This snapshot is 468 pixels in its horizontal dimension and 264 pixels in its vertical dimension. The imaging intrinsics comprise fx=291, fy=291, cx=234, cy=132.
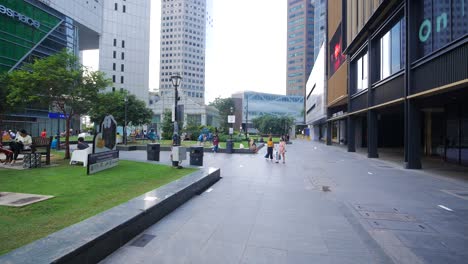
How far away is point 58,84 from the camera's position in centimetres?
1280

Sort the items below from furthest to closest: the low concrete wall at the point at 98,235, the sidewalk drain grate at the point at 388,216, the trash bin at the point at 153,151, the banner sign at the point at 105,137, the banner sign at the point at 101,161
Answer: the trash bin at the point at 153,151, the banner sign at the point at 105,137, the banner sign at the point at 101,161, the sidewalk drain grate at the point at 388,216, the low concrete wall at the point at 98,235

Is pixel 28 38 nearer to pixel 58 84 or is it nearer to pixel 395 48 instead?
pixel 58 84

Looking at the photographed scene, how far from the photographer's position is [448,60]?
450 inches

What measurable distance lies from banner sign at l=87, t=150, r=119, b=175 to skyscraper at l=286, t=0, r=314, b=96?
134m

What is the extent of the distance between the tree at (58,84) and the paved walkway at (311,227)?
8470 mm

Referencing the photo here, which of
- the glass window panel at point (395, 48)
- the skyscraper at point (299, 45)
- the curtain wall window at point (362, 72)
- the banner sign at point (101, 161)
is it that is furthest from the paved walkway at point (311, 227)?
the skyscraper at point (299, 45)

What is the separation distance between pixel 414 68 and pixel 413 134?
129 inches

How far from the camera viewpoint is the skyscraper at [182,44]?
139 m

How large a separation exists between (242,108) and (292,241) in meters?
120

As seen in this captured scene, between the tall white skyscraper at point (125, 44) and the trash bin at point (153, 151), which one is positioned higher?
the tall white skyscraper at point (125, 44)

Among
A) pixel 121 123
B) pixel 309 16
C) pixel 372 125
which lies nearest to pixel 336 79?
pixel 372 125

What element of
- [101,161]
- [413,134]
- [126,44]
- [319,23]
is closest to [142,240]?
[101,161]

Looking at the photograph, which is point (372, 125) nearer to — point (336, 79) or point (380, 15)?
point (380, 15)

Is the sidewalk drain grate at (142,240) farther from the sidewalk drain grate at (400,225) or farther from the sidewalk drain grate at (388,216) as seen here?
the sidewalk drain grate at (388,216)
